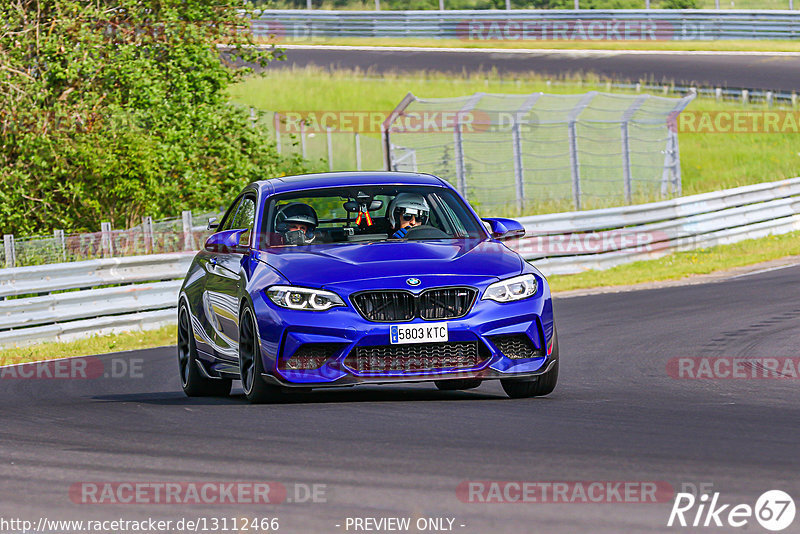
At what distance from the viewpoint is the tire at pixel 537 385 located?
901 centimetres

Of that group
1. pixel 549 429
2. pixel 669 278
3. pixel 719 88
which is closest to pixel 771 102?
pixel 719 88

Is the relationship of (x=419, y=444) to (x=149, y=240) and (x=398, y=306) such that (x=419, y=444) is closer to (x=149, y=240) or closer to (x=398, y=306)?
(x=398, y=306)

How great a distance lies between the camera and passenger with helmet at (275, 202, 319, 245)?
9.66 meters

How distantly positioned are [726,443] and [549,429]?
1.02 meters

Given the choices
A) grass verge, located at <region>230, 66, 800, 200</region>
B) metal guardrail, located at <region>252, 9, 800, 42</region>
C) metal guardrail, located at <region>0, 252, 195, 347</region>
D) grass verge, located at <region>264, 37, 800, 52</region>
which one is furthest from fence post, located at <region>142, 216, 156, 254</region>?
metal guardrail, located at <region>252, 9, 800, 42</region>

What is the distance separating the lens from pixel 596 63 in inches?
1763

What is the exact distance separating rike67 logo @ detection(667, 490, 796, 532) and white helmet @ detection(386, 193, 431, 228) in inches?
189

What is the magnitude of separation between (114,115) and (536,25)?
1125 inches

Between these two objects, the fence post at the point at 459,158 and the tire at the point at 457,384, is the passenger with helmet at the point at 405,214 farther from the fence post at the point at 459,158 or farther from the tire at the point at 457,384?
the fence post at the point at 459,158

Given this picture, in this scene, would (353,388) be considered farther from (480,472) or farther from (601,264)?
(601,264)

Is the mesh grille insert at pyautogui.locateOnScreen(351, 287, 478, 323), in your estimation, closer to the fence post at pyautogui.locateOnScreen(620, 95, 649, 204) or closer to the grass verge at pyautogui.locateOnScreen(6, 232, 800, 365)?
the grass verge at pyautogui.locateOnScreen(6, 232, 800, 365)

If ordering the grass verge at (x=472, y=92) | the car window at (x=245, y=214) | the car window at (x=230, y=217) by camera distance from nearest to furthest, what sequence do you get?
the car window at (x=245, y=214) < the car window at (x=230, y=217) < the grass verge at (x=472, y=92)

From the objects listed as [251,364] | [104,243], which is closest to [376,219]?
[251,364]

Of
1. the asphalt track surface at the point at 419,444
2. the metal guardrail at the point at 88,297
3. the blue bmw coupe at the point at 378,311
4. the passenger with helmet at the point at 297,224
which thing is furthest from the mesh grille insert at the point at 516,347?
the metal guardrail at the point at 88,297
